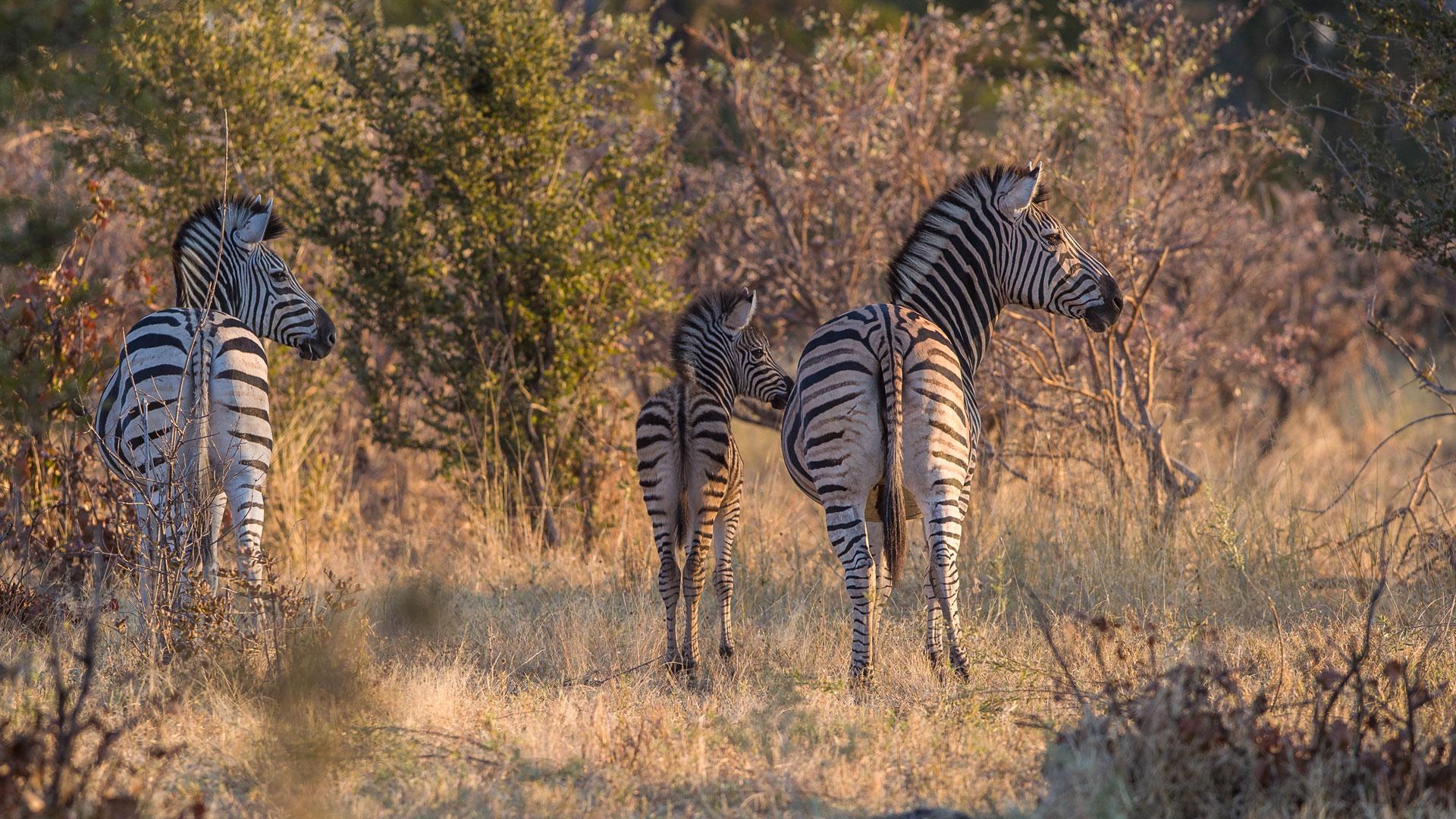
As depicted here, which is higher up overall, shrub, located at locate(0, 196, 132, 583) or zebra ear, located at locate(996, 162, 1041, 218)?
zebra ear, located at locate(996, 162, 1041, 218)

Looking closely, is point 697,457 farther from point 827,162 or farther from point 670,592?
point 827,162

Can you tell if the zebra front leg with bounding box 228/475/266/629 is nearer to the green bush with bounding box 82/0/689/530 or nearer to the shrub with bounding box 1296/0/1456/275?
the green bush with bounding box 82/0/689/530

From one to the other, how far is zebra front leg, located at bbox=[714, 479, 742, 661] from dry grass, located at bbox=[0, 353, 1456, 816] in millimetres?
122

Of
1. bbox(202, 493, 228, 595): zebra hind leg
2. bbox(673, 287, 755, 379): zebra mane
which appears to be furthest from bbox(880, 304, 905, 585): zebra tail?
bbox(202, 493, 228, 595): zebra hind leg

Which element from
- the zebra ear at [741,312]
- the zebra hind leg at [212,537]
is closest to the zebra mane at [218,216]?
the zebra hind leg at [212,537]

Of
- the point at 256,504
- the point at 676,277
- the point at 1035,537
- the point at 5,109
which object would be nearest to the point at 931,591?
→ the point at 1035,537

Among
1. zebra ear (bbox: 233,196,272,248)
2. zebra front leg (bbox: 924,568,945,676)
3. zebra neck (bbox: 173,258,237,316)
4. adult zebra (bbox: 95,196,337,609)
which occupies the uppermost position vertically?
zebra ear (bbox: 233,196,272,248)

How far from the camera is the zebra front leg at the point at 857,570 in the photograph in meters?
6.12

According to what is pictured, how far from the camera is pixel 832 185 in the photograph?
10289 mm

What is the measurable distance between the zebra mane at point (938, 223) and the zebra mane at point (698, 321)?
89cm

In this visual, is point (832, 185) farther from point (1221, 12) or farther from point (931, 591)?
point (931, 591)

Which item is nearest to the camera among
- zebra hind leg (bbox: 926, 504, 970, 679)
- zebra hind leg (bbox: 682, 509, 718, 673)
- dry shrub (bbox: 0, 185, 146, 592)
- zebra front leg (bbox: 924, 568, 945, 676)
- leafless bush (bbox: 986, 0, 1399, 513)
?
zebra hind leg (bbox: 926, 504, 970, 679)

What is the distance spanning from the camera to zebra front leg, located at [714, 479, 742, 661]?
22.9 feet

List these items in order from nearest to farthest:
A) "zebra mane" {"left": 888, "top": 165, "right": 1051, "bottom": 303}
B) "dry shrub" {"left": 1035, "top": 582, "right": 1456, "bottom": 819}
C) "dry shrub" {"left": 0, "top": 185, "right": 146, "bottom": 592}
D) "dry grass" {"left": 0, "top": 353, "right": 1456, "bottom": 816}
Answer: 1. "dry shrub" {"left": 1035, "top": 582, "right": 1456, "bottom": 819}
2. "dry grass" {"left": 0, "top": 353, "right": 1456, "bottom": 816}
3. "zebra mane" {"left": 888, "top": 165, "right": 1051, "bottom": 303}
4. "dry shrub" {"left": 0, "top": 185, "right": 146, "bottom": 592}
